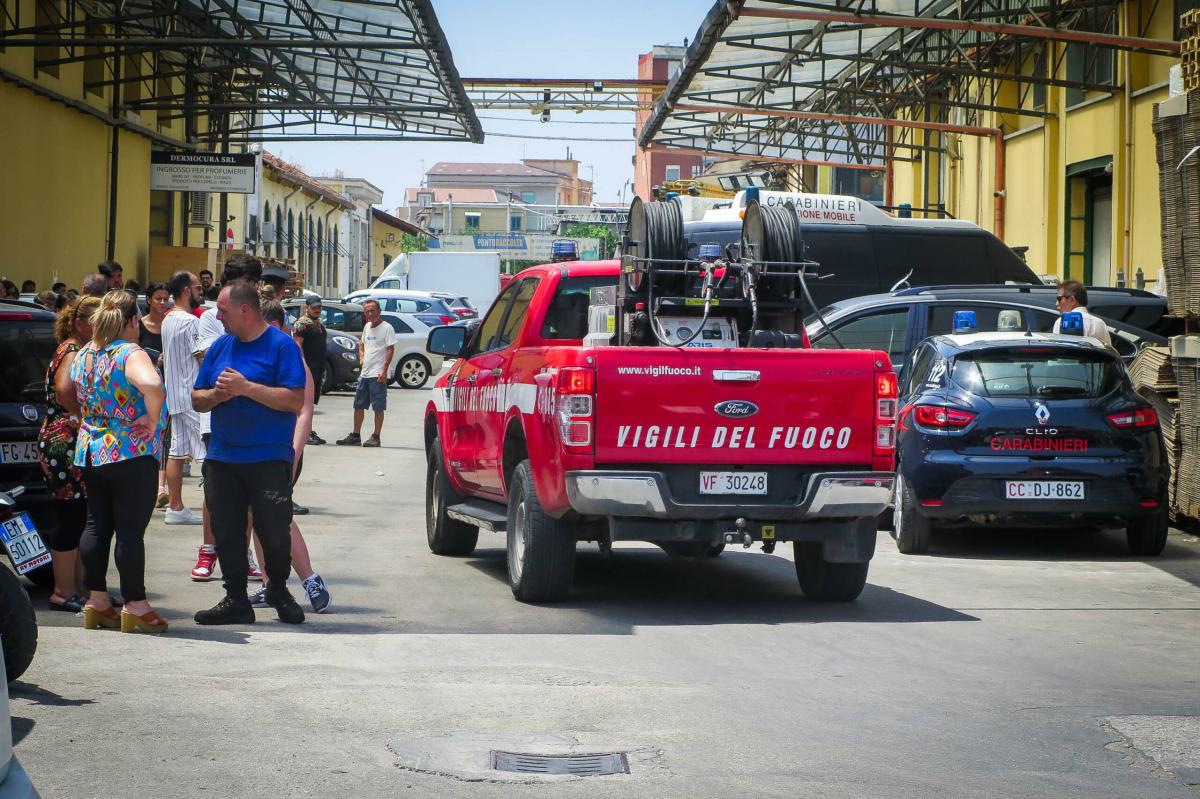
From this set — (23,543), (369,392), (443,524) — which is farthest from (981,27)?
(23,543)

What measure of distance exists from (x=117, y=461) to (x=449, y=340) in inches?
162

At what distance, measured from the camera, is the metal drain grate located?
232 inches

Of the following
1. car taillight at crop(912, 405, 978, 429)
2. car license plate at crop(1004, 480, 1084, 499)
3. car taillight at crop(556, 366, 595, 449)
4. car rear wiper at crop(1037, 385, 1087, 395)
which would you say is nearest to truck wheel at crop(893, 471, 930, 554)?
car taillight at crop(912, 405, 978, 429)

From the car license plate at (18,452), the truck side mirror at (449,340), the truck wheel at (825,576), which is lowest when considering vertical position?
the truck wheel at (825,576)

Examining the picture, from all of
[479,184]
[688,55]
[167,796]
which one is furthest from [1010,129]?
[479,184]

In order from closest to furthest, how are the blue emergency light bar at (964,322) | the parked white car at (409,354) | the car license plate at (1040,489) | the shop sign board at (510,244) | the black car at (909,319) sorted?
the car license plate at (1040,489) → the blue emergency light bar at (964,322) → the black car at (909,319) → the parked white car at (409,354) → the shop sign board at (510,244)

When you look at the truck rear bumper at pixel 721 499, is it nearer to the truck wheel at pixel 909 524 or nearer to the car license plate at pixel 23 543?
the car license plate at pixel 23 543

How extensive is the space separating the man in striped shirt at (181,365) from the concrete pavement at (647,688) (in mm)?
1278

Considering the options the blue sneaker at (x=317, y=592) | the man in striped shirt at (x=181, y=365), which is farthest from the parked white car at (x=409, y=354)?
the blue sneaker at (x=317, y=592)

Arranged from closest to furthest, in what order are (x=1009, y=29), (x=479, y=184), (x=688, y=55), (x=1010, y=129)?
(x=1009, y=29), (x=688, y=55), (x=1010, y=129), (x=479, y=184)

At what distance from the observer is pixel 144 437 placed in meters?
8.47

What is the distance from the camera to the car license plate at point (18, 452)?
30.4ft

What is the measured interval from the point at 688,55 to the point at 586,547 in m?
14.7

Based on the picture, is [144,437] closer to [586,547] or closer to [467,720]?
[467,720]
